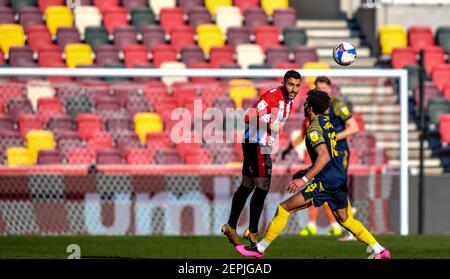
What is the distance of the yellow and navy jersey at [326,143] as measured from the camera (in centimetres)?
1148

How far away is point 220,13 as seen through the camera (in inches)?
864

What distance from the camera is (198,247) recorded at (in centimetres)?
1391

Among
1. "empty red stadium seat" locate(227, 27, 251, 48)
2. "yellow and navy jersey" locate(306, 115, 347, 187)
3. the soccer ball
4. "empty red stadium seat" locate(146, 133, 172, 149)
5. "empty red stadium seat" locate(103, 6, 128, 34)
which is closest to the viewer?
"yellow and navy jersey" locate(306, 115, 347, 187)

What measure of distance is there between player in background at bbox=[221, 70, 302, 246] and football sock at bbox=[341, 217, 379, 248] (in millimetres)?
1247

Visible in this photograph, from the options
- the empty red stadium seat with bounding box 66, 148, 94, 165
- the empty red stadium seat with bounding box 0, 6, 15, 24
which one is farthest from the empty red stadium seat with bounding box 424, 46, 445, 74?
the empty red stadium seat with bounding box 0, 6, 15, 24

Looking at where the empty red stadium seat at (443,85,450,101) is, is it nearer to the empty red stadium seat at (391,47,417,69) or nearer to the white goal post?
the empty red stadium seat at (391,47,417,69)

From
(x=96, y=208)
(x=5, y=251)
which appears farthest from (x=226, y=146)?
(x=5, y=251)

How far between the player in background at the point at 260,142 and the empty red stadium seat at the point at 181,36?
8576 mm

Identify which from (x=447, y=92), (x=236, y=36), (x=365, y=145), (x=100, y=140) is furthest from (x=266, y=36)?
(x=100, y=140)

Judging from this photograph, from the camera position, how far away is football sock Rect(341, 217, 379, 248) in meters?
11.7

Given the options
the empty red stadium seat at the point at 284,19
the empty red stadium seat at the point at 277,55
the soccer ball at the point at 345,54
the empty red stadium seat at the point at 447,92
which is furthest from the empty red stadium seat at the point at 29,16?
the soccer ball at the point at 345,54

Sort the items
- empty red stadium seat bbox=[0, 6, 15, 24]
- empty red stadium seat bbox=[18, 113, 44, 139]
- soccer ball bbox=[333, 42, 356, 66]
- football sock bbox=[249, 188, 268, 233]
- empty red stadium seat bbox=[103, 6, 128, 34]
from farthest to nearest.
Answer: empty red stadium seat bbox=[103, 6, 128, 34] → empty red stadium seat bbox=[0, 6, 15, 24] → empty red stadium seat bbox=[18, 113, 44, 139] → soccer ball bbox=[333, 42, 356, 66] → football sock bbox=[249, 188, 268, 233]

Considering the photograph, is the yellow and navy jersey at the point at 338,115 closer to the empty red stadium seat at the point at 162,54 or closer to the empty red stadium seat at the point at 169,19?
the empty red stadium seat at the point at 162,54
